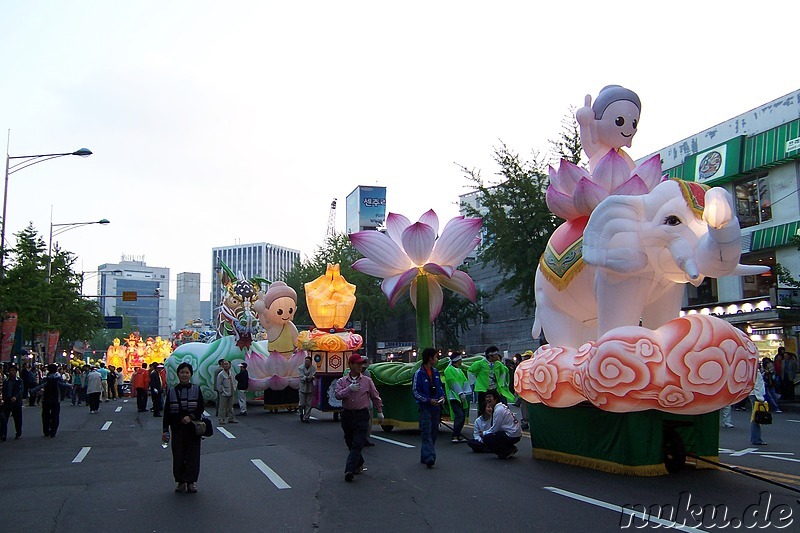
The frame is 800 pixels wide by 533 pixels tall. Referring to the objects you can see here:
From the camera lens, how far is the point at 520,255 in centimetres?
2369

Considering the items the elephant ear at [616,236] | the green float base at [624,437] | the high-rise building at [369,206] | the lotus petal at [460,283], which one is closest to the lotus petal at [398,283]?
the lotus petal at [460,283]

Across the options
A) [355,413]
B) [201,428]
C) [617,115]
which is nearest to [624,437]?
[355,413]

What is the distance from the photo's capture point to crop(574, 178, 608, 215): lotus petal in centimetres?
1027

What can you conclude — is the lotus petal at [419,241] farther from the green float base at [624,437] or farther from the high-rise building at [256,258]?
the high-rise building at [256,258]

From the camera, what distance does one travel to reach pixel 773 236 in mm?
27344

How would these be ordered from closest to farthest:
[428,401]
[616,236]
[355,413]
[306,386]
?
[616,236], [355,413], [428,401], [306,386]

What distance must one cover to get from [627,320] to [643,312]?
817mm

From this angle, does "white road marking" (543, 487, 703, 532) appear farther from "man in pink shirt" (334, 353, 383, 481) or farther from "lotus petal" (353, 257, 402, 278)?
"lotus petal" (353, 257, 402, 278)

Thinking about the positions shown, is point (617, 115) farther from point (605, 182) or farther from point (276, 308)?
point (276, 308)

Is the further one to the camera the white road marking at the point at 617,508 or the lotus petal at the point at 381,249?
the lotus petal at the point at 381,249

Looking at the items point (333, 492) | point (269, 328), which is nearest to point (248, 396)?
point (269, 328)

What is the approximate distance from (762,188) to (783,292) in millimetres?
6178

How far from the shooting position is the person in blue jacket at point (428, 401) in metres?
A: 10.4

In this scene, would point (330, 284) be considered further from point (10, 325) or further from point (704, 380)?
point (704, 380)
